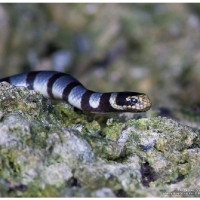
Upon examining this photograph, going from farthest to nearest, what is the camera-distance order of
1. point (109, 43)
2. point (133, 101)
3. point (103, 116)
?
point (109, 43)
point (103, 116)
point (133, 101)

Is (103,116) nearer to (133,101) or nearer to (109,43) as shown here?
(133,101)

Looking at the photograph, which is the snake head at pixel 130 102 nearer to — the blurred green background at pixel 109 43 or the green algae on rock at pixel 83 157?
the green algae on rock at pixel 83 157

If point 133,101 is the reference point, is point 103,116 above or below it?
below

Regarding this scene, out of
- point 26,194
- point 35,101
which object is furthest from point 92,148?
point 35,101

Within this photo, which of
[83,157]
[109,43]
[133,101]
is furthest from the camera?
[109,43]

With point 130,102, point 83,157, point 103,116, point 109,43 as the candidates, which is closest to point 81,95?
point 103,116

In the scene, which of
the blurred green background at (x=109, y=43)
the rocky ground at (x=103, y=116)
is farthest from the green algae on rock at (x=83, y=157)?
the blurred green background at (x=109, y=43)

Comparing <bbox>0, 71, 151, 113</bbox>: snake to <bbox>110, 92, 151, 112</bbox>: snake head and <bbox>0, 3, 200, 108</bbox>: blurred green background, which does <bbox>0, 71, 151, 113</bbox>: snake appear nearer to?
<bbox>110, 92, 151, 112</bbox>: snake head
